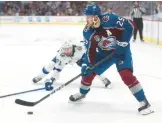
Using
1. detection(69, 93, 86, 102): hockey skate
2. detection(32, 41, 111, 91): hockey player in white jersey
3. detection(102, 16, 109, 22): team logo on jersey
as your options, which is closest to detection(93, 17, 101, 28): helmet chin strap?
detection(102, 16, 109, 22): team logo on jersey

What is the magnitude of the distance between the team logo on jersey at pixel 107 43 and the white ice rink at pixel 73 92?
1.86 feet

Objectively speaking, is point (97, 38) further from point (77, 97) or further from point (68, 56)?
point (68, 56)

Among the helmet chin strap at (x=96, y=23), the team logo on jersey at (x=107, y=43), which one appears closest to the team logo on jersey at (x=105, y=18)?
the helmet chin strap at (x=96, y=23)

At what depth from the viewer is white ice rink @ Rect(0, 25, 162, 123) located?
10.8 feet

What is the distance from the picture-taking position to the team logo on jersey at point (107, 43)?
3.43m

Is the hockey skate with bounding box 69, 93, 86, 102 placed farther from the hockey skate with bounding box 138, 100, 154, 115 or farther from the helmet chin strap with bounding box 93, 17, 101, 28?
the helmet chin strap with bounding box 93, 17, 101, 28

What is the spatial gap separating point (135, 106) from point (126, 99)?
0.28 metres

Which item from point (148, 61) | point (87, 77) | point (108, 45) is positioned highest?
point (108, 45)

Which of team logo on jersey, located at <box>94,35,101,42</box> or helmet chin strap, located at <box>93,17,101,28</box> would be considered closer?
helmet chin strap, located at <box>93,17,101,28</box>

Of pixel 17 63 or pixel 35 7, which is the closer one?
pixel 17 63

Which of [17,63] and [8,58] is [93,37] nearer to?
[17,63]

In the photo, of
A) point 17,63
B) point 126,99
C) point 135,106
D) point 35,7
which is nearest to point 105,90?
point 126,99

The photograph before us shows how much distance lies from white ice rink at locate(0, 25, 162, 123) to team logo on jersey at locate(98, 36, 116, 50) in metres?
0.57

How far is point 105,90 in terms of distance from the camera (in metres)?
4.30
